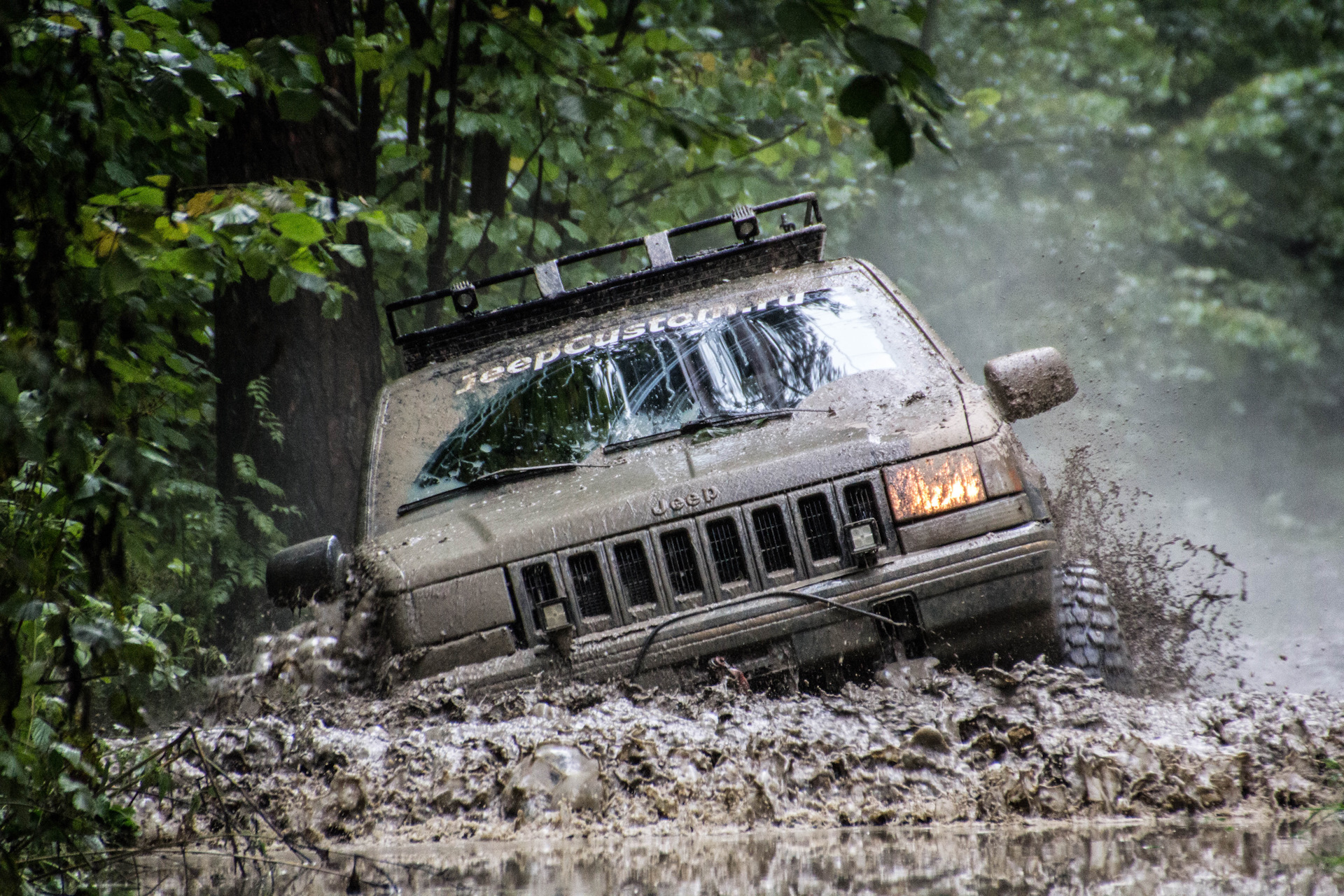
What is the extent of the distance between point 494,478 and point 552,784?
1783 millimetres

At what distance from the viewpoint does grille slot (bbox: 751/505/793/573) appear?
4703 mm

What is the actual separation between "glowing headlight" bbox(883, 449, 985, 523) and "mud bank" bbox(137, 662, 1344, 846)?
2.04ft

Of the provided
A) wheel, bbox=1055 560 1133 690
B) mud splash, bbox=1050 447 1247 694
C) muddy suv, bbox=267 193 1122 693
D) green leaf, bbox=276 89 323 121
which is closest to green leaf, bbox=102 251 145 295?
green leaf, bbox=276 89 323 121

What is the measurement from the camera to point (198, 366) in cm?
586

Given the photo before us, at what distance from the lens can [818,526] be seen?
473 cm

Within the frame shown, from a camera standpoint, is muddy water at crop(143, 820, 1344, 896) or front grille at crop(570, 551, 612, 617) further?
front grille at crop(570, 551, 612, 617)

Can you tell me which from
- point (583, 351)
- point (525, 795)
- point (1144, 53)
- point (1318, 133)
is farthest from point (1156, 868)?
point (1144, 53)

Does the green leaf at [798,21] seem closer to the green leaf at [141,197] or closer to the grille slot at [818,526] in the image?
the green leaf at [141,197]

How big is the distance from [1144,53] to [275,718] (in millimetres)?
20743

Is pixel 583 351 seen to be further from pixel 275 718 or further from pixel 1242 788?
pixel 1242 788

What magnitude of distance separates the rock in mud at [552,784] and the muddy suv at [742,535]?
2.14ft

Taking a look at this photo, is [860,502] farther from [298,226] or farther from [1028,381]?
[298,226]

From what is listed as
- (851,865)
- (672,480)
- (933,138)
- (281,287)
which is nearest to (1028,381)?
(672,480)

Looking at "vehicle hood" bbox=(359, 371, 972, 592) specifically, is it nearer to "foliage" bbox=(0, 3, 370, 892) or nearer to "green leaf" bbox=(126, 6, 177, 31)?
"foliage" bbox=(0, 3, 370, 892)
